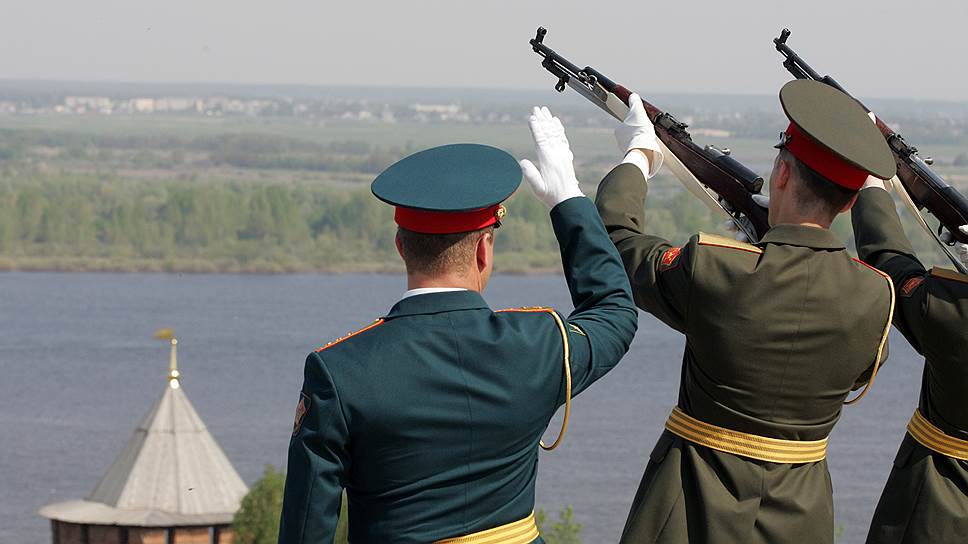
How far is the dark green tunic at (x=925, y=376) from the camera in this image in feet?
10.5

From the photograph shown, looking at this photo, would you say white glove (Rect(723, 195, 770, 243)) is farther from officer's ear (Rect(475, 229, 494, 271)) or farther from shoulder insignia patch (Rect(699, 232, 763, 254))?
officer's ear (Rect(475, 229, 494, 271))

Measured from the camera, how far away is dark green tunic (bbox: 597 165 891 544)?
2994mm

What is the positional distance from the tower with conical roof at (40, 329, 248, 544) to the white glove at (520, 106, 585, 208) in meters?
28.1

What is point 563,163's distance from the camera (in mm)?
2832

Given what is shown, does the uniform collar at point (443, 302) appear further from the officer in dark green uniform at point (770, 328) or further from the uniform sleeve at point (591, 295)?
the officer in dark green uniform at point (770, 328)

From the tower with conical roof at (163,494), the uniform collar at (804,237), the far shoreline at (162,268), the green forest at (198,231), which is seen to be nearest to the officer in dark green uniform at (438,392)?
the uniform collar at (804,237)

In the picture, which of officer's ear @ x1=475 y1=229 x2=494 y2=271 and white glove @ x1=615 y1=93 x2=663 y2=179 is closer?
officer's ear @ x1=475 y1=229 x2=494 y2=271

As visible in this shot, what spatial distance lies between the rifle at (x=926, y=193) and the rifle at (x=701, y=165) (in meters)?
0.29

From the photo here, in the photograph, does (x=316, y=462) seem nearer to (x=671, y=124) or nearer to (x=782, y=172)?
(x=782, y=172)

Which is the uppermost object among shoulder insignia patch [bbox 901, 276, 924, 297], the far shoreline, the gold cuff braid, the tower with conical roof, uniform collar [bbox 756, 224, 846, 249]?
uniform collar [bbox 756, 224, 846, 249]

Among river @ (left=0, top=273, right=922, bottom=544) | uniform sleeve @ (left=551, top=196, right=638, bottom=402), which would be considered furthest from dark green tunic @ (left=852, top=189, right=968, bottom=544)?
river @ (left=0, top=273, right=922, bottom=544)

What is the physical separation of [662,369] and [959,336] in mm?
57210

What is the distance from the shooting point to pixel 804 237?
302 cm

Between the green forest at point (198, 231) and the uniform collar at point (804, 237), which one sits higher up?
the uniform collar at point (804, 237)
